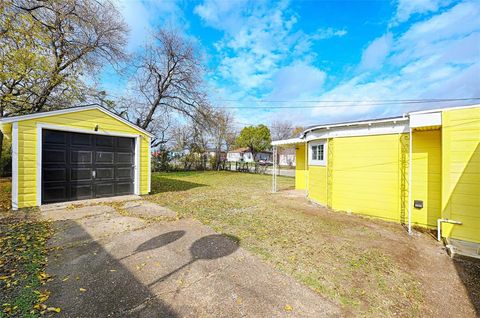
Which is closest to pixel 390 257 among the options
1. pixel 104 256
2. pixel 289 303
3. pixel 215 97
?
pixel 289 303

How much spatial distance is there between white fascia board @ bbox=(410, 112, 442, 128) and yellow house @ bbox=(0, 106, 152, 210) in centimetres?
884

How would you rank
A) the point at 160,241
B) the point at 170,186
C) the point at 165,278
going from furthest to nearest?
the point at 170,186, the point at 160,241, the point at 165,278

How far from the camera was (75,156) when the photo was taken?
6895 mm

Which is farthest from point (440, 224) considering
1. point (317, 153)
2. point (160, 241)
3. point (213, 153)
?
point (213, 153)

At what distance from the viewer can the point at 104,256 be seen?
345cm

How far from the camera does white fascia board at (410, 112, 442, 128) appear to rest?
184 inches

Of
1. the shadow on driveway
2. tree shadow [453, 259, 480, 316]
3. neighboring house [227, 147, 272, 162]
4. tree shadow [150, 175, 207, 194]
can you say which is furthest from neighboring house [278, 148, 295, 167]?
the shadow on driveway

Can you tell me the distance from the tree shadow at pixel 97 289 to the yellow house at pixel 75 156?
402 centimetres

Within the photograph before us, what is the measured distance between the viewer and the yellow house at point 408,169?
4.28 metres

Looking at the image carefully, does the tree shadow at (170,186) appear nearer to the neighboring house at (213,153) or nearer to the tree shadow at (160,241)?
the tree shadow at (160,241)

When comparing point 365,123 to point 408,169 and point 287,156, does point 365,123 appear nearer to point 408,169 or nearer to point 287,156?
point 408,169

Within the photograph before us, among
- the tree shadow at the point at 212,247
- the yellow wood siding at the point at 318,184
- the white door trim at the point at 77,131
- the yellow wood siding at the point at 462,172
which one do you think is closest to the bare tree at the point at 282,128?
the yellow wood siding at the point at 318,184

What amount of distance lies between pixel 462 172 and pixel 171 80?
638 inches

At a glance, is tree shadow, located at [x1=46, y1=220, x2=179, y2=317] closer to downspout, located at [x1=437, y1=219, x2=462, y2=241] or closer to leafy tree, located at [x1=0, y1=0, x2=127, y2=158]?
downspout, located at [x1=437, y1=219, x2=462, y2=241]
